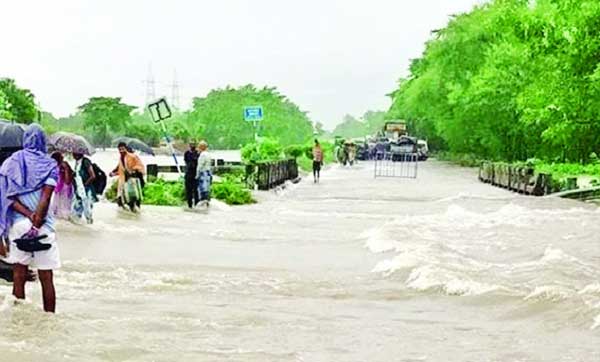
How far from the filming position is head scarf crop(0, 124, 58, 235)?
9281 millimetres

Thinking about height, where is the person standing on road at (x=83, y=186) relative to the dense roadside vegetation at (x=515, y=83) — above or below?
below

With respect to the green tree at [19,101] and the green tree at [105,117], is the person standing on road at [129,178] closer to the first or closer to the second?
the green tree at [19,101]

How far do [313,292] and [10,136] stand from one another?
376 centimetres

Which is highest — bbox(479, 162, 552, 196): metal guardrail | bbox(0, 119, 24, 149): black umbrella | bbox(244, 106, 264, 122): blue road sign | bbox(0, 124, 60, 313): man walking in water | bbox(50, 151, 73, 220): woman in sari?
bbox(244, 106, 264, 122): blue road sign

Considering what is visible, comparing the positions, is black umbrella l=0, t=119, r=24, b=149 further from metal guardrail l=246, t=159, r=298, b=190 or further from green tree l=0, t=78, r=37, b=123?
green tree l=0, t=78, r=37, b=123

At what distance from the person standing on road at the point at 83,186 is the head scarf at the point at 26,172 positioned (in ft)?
35.0

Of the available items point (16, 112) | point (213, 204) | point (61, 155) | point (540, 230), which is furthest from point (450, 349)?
point (16, 112)

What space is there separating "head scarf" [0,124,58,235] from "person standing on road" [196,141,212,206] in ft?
54.6

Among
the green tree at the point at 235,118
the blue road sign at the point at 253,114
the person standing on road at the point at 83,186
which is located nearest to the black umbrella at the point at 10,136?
the person standing on road at the point at 83,186

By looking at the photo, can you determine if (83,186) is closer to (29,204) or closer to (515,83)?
(29,204)

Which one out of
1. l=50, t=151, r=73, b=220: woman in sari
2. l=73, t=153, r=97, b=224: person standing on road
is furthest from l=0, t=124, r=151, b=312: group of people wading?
l=73, t=153, r=97, b=224: person standing on road

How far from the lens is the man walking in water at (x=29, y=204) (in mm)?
9258

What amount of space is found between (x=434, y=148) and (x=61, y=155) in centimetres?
8476

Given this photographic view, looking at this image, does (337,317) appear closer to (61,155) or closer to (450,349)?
(450,349)
